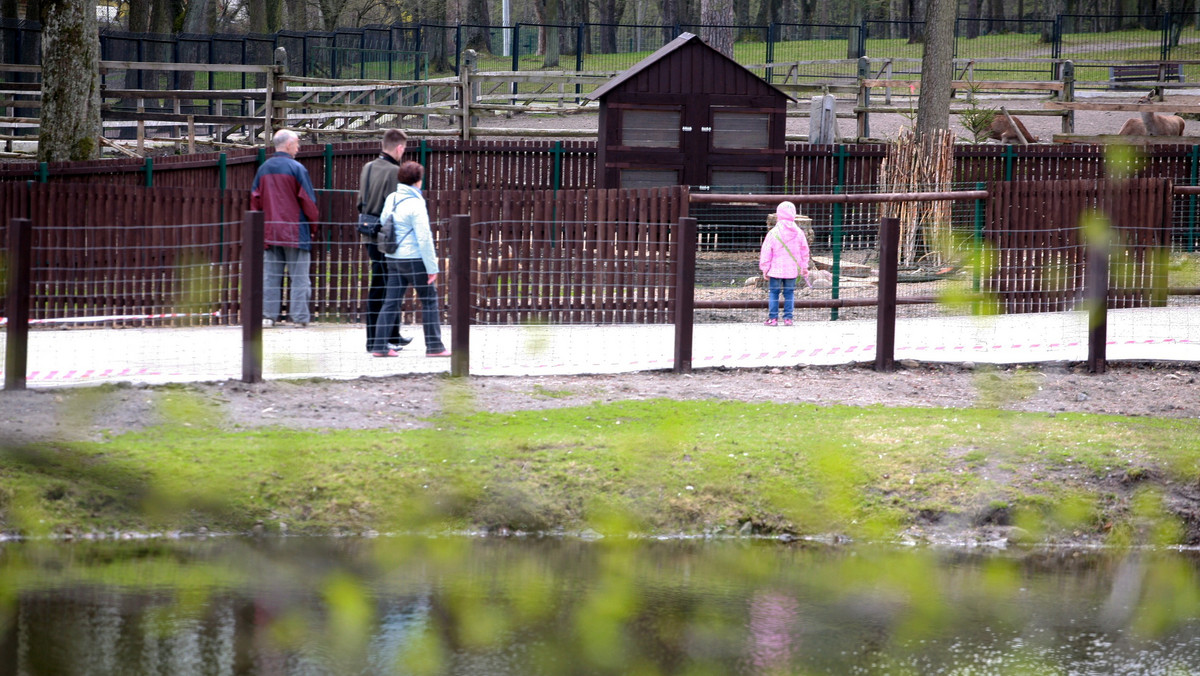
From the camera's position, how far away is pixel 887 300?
34.2 feet

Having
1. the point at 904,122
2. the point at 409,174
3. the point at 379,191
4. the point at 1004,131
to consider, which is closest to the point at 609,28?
the point at 904,122

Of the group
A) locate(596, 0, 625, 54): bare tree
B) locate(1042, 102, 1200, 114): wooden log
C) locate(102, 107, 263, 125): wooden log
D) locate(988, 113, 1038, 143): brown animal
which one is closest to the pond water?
locate(102, 107, 263, 125): wooden log

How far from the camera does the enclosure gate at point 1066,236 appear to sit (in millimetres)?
12992

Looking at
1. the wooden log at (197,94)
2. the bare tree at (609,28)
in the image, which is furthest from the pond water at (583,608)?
the bare tree at (609,28)

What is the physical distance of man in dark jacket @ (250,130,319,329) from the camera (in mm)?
11258

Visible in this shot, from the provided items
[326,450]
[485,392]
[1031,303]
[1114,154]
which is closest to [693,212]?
[1031,303]

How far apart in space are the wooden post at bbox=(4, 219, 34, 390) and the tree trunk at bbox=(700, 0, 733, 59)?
21.3 m

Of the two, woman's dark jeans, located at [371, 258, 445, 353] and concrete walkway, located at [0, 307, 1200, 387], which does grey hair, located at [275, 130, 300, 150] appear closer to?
concrete walkway, located at [0, 307, 1200, 387]

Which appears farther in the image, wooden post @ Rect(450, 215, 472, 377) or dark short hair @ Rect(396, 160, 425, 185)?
dark short hair @ Rect(396, 160, 425, 185)

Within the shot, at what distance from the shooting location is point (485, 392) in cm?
917

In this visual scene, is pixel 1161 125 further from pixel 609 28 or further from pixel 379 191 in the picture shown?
pixel 609 28

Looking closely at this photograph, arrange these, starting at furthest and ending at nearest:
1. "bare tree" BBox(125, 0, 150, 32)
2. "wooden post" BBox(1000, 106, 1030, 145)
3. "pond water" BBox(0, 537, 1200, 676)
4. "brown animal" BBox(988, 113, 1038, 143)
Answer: "bare tree" BBox(125, 0, 150, 32)
"brown animal" BBox(988, 113, 1038, 143)
"wooden post" BBox(1000, 106, 1030, 145)
"pond water" BBox(0, 537, 1200, 676)

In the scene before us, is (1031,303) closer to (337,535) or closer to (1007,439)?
(1007,439)

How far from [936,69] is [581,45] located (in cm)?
2164
